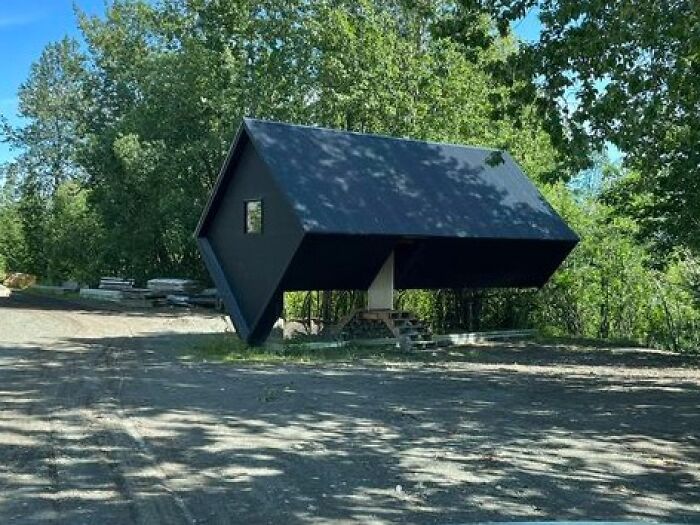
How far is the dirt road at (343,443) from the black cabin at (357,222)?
3.50 metres

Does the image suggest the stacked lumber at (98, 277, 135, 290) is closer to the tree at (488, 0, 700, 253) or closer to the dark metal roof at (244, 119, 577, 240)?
the dark metal roof at (244, 119, 577, 240)

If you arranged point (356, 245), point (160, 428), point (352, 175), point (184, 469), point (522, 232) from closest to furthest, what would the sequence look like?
1. point (184, 469)
2. point (160, 428)
3. point (356, 245)
4. point (352, 175)
5. point (522, 232)

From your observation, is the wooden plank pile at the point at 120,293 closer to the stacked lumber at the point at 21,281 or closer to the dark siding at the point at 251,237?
the dark siding at the point at 251,237

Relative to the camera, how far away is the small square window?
1845 centimetres

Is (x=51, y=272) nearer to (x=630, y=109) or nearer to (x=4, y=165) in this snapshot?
(x=4, y=165)

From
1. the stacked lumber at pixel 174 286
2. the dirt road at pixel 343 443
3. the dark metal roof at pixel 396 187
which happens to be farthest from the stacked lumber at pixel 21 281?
the dirt road at pixel 343 443

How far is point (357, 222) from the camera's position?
57.0 feet

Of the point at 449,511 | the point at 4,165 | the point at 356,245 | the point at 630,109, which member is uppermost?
the point at 4,165

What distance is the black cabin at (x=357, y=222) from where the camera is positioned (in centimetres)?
1748

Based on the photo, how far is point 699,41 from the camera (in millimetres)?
8992

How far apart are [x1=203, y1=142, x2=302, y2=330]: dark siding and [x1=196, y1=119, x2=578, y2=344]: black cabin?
29mm

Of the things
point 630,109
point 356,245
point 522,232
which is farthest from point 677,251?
point 630,109

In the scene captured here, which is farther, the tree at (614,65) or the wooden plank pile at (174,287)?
the wooden plank pile at (174,287)

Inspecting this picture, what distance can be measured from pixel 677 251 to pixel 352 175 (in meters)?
8.43
